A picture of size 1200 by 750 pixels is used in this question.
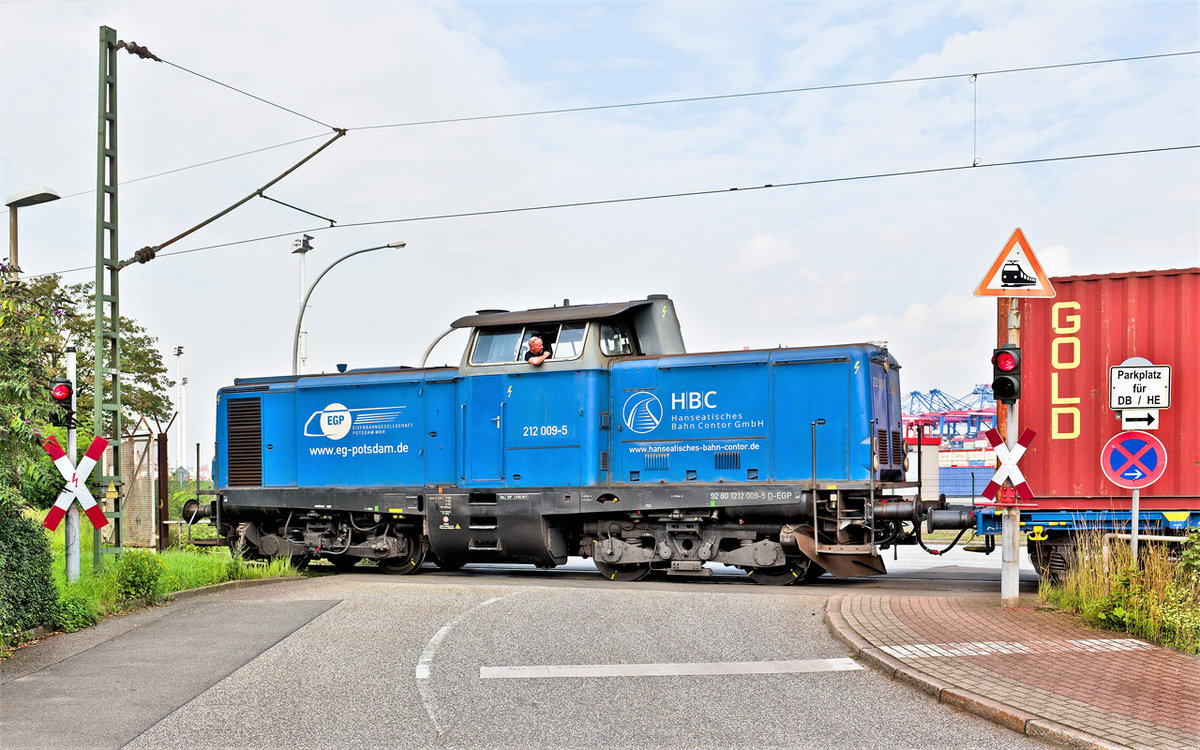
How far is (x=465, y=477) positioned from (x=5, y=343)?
24.7ft

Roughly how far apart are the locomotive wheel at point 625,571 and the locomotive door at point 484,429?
2141 mm

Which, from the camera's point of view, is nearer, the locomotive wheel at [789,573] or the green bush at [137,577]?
the green bush at [137,577]

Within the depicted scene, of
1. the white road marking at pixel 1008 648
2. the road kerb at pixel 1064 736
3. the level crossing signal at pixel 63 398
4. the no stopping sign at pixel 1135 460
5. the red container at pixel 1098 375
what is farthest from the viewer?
the red container at pixel 1098 375

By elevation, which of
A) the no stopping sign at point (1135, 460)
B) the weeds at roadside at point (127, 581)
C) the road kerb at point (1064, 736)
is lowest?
the weeds at roadside at point (127, 581)

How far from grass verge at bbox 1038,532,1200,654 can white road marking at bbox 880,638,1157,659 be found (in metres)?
0.32

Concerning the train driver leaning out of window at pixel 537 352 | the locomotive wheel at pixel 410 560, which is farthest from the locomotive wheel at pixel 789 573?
the locomotive wheel at pixel 410 560

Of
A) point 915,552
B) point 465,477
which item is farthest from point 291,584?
point 915,552

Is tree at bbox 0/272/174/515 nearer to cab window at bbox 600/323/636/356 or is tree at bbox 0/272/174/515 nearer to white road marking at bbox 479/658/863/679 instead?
white road marking at bbox 479/658/863/679

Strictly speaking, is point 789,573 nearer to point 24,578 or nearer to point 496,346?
point 496,346

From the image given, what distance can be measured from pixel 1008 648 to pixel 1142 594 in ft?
6.23

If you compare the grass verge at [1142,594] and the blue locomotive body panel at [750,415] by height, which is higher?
the blue locomotive body panel at [750,415]

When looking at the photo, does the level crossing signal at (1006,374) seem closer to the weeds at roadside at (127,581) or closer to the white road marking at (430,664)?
the white road marking at (430,664)

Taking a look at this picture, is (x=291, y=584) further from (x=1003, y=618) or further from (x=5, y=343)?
(x=1003, y=618)

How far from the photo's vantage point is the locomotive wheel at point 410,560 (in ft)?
56.8
